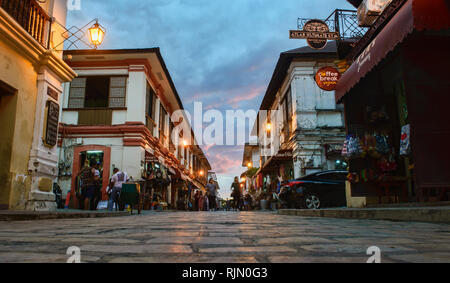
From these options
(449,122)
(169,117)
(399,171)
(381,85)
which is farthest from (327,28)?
(169,117)

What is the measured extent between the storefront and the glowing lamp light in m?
6.67

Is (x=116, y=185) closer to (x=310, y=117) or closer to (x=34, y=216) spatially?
(x=34, y=216)

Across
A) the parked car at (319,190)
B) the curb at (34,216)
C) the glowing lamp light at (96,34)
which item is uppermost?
the glowing lamp light at (96,34)

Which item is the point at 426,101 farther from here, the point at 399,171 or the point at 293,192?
the point at 293,192

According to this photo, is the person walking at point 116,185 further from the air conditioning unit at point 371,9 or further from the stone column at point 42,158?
the air conditioning unit at point 371,9

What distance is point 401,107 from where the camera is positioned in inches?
324

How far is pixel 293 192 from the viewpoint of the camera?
12.4 meters

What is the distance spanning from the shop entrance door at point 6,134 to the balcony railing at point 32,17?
5.08ft

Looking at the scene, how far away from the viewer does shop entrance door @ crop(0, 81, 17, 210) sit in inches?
272

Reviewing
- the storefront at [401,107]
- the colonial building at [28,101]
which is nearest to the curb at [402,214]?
the storefront at [401,107]

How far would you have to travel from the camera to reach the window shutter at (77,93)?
16.1 meters

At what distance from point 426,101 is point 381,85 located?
9.04 feet

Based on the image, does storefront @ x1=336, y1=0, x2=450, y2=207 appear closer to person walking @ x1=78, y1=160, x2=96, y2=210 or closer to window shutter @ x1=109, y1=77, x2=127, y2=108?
person walking @ x1=78, y1=160, x2=96, y2=210

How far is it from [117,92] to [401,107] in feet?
41.2
